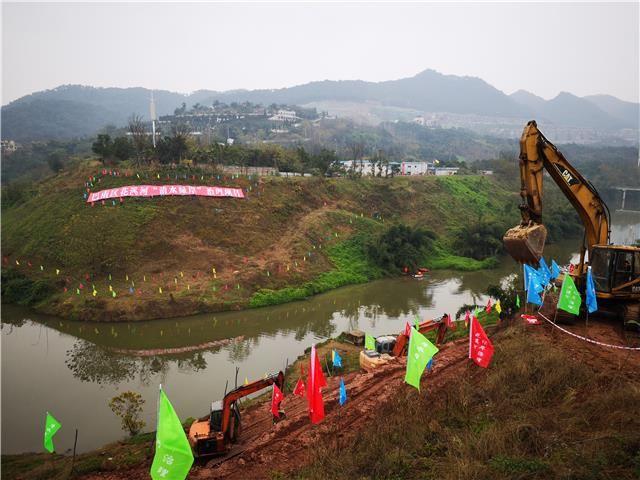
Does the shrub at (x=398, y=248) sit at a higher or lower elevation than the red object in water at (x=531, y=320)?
lower

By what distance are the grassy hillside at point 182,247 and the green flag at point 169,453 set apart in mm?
19684

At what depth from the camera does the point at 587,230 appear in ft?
46.9

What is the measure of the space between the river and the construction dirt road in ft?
14.5

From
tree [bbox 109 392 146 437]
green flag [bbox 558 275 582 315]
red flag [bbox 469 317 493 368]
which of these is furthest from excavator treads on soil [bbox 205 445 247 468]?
green flag [bbox 558 275 582 315]

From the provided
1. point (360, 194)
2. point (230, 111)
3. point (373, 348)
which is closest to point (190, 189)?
point (360, 194)

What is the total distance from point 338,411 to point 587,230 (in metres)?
9.61

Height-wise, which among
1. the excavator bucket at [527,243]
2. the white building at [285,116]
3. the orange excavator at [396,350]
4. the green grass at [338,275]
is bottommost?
the green grass at [338,275]

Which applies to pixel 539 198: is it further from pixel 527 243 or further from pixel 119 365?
pixel 119 365

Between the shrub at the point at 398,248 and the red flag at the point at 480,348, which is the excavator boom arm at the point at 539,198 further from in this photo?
the shrub at the point at 398,248

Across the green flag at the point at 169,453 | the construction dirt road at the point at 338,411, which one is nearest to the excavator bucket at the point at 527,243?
the construction dirt road at the point at 338,411

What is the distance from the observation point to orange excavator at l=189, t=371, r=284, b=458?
1063cm

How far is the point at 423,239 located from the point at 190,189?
19.9 meters

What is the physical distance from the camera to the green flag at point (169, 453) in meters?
6.88

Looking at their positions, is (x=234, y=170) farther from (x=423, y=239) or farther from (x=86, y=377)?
(x=86, y=377)
